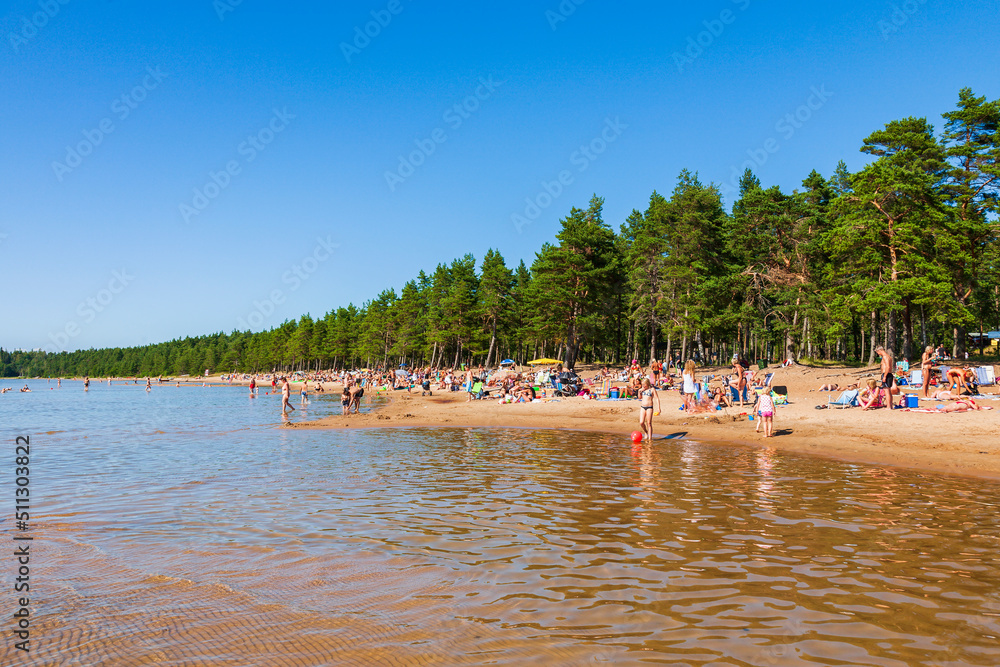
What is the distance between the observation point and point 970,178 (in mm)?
31328

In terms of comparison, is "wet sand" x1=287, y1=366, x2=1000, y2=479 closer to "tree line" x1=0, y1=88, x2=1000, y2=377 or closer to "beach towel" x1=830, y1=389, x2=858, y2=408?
"beach towel" x1=830, y1=389, x2=858, y2=408

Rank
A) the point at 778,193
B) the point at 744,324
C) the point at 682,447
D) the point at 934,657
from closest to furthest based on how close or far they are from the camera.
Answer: the point at 934,657 < the point at 682,447 < the point at 778,193 < the point at 744,324

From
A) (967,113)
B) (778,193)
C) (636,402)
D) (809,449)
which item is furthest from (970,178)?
(809,449)

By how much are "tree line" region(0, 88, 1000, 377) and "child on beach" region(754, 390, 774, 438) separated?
16340 mm

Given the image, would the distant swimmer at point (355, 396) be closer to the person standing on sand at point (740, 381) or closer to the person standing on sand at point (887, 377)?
the person standing on sand at point (740, 381)

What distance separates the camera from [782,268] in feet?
132

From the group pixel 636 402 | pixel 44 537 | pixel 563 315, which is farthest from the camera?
pixel 563 315

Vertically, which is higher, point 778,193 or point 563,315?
point 778,193

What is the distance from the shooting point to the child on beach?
16.1m

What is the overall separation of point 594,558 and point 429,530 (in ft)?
7.87

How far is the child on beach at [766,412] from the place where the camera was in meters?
16.1

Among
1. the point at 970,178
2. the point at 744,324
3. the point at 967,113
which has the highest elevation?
the point at 967,113

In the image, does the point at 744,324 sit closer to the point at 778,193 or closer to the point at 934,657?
the point at 778,193

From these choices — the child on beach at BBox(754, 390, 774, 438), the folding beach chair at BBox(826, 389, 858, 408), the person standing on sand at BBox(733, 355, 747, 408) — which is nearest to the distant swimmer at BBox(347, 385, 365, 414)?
the person standing on sand at BBox(733, 355, 747, 408)
